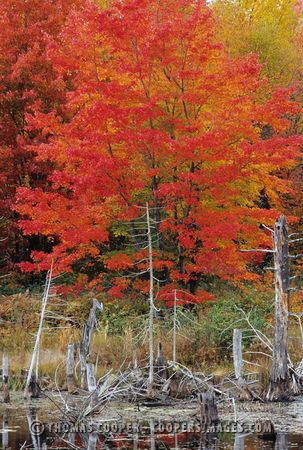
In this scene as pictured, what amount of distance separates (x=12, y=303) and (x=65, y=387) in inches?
240

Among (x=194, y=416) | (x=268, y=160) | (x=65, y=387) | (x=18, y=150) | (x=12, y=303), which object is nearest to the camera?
(x=194, y=416)

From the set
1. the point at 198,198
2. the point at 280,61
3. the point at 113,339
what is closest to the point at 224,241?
the point at 198,198

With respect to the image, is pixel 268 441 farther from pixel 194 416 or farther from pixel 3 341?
pixel 3 341

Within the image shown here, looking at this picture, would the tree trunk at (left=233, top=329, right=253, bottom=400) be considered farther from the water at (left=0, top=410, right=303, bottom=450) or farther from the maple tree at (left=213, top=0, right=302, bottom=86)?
the maple tree at (left=213, top=0, right=302, bottom=86)

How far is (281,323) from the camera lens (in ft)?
50.7

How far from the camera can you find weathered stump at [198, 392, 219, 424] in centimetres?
1338

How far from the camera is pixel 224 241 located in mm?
22078

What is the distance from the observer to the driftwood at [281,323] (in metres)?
15.3

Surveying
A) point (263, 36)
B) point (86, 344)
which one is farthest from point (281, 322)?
point (263, 36)

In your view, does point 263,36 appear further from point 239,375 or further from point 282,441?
point 282,441
